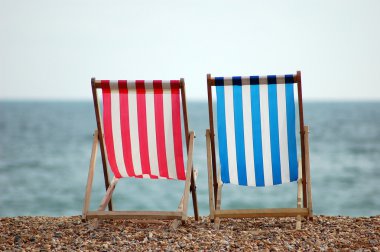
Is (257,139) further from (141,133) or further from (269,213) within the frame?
(141,133)

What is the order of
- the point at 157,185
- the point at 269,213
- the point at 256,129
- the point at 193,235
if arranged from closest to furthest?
the point at 193,235 → the point at 269,213 → the point at 256,129 → the point at 157,185

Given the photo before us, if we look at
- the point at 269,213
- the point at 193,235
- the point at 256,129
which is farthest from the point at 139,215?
the point at 256,129

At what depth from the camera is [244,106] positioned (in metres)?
4.23

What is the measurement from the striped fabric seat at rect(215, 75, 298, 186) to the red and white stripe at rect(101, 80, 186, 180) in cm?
31

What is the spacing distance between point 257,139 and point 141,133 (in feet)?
2.54

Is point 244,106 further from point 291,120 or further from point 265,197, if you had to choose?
point 265,197

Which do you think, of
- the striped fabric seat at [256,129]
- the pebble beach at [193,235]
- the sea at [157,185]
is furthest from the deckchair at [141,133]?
the sea at [157,185]

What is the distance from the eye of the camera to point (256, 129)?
4.27 metres

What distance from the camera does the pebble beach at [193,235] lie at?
367cm

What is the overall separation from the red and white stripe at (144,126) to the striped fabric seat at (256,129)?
0.31 metres

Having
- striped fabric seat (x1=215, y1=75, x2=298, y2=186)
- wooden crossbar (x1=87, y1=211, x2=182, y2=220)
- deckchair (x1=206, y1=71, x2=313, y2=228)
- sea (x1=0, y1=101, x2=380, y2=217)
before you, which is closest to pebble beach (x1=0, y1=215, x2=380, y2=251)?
wooden crossbar (x1=87, y1=211, x2=182, y2=220)

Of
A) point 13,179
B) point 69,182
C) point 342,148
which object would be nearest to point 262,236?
point 69,182

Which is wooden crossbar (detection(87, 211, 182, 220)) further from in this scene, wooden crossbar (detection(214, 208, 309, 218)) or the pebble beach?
wooden crossbar (detection(214, 208, 309, 218))

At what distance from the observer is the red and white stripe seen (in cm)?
423
